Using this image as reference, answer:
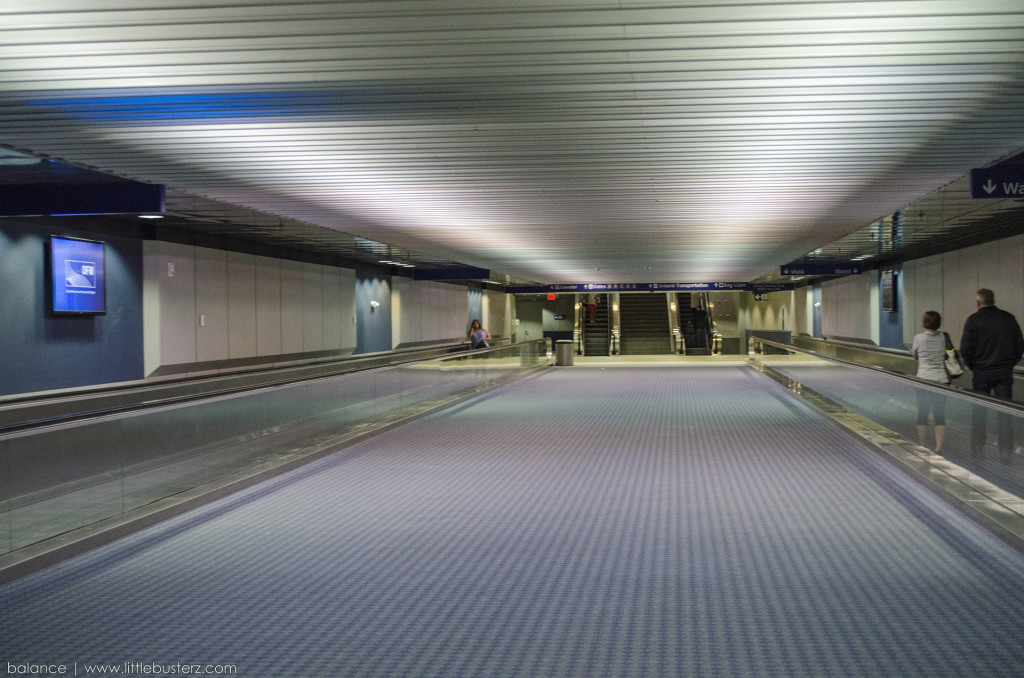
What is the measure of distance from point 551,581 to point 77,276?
37.2 ft

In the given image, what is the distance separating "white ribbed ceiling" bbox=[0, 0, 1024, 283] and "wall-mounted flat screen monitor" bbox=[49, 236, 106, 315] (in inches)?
117

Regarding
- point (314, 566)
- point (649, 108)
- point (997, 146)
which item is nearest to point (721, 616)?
point (314, 566)

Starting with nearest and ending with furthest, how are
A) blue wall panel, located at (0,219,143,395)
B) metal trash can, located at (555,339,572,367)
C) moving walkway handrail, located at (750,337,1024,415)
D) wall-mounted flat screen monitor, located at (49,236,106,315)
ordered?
moving walkway handrail, located at (750,337,1024,415), blue wall panel, located at (0,219,143,395), wall-mounted flat screen monitor, located at (49,236,106,315), metal trash can, located at (555,339,572,367)

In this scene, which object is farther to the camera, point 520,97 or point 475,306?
point 475,306

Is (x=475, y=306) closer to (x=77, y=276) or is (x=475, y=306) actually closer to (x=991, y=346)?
(x=77, y=276)

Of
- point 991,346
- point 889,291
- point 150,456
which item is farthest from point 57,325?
point 889,291

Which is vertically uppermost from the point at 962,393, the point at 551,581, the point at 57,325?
the point at 57,325

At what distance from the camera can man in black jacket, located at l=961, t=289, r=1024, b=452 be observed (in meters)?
8.80

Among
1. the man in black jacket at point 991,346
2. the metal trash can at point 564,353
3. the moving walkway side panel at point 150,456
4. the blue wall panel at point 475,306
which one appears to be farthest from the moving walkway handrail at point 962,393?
the blue wall panel at point 475,306

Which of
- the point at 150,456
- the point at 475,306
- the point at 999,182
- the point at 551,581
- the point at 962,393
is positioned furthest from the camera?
the point at 475,306

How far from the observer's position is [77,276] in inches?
512

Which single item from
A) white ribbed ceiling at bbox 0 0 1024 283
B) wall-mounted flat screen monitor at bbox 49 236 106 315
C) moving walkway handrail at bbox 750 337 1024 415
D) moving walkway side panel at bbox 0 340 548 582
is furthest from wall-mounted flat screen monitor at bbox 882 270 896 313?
wall-mounted flat screen monitor at bbox 49 236 106 315

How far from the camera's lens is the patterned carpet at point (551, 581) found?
3199 millimetres

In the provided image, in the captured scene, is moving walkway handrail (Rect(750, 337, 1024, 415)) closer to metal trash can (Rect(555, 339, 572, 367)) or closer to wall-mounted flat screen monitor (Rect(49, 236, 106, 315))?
wall-mounted flat screen monitor (Rect(49, 236, 106, 315))
